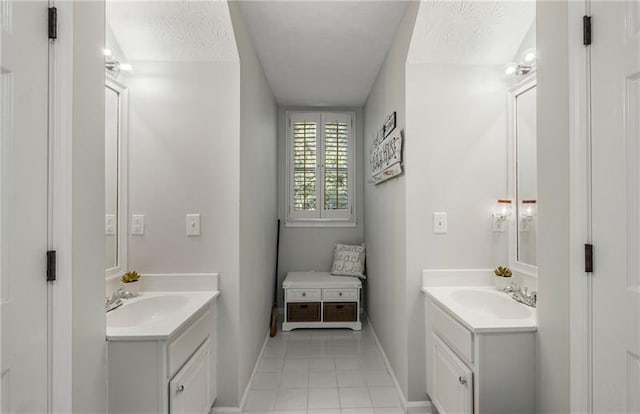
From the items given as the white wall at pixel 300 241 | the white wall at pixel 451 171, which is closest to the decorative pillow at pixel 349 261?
the white wall at pixel 300 241

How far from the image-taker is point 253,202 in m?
2.59

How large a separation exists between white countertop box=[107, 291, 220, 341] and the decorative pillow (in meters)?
2.13

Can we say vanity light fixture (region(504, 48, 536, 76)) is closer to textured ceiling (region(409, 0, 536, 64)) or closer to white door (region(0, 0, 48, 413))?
textured ceiling (region(409, 0, 536, 64))

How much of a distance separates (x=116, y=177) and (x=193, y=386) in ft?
4.27

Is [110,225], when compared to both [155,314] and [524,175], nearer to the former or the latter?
[155,314]

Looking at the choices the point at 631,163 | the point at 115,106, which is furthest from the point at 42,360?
the point at 631,163

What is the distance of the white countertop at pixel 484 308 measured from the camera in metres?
1.45

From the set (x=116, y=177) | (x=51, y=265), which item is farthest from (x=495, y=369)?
(x=116, y=177)

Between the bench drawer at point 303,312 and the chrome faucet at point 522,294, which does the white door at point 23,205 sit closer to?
the chrome faucet at point 522,294

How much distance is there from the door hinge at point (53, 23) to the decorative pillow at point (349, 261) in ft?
11.2

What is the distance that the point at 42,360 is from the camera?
3.15 ft

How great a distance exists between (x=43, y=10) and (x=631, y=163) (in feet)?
5.68

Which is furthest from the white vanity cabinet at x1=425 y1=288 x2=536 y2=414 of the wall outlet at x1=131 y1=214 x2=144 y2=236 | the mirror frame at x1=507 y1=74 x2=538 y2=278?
the wall outlet at x1=131 y1=214 x2=144 y2=236

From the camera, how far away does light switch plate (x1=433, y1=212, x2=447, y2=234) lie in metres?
2.18
